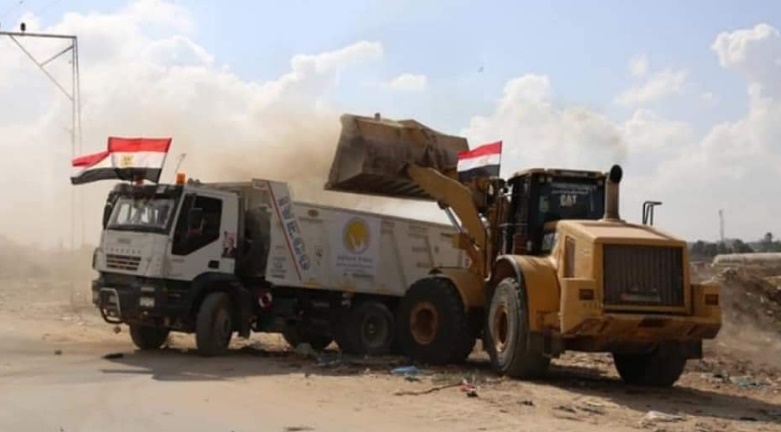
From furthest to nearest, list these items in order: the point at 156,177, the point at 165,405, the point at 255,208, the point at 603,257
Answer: the point at 255,208 < the point at 156,177 < the point at 603,257 < the point at 165,405

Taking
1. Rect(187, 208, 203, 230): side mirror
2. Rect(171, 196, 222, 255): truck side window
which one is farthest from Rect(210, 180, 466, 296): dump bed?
Rect(187, 208, 203, 230): side mirror

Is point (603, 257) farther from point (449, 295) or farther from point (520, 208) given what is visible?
point (449, 295)

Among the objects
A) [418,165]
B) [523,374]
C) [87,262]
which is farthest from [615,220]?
[87,262]

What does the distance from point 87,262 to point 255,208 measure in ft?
82.7

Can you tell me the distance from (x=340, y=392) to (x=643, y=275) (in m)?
4.22

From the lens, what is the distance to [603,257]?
43.8 feet

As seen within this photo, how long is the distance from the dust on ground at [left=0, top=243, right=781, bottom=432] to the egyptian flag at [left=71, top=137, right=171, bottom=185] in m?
2.94

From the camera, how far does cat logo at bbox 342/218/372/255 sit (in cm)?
1984

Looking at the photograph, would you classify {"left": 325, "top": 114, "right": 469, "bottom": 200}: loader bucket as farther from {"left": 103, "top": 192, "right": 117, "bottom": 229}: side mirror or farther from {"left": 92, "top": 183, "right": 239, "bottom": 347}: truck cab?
{"left": 103, "top": 192, "right": 117, "bottom": 229}: side mirror

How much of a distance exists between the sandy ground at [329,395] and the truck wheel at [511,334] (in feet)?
0.91

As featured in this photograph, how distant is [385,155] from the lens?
1800 centimetres

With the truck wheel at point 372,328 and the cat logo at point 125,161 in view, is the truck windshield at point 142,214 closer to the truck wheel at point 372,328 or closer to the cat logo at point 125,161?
the cat logo at point 125,161

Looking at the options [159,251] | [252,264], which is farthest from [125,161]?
[252,264]

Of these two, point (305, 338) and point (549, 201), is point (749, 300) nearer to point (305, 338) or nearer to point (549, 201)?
point (305, 338)
